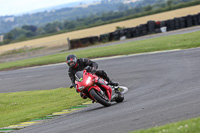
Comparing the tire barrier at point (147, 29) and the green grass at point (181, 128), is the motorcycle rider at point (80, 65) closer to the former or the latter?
the green grass at point (181, 128)

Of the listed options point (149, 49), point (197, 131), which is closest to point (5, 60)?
point (149, 49)

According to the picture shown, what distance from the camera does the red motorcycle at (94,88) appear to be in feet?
31.0

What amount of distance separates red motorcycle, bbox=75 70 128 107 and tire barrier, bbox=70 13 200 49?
91.7 ft

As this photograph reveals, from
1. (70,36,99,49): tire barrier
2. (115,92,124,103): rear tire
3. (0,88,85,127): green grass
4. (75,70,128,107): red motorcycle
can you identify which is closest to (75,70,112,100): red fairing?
(75,70,128,107): red motorcycle

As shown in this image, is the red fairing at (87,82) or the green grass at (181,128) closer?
the green grass at (181,128)

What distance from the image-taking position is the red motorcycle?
9.45 meters

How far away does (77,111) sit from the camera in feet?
34.3

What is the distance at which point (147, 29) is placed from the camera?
126 feet

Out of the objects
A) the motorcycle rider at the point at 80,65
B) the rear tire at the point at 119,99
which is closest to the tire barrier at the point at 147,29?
the rear tire at the point at 119,99

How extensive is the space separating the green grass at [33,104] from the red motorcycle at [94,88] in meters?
1.89

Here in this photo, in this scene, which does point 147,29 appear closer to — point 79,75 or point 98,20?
point 79,75

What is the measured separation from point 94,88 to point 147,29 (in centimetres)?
2975

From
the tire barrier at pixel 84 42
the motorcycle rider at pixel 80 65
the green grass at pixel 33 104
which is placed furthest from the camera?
the tire barrier at pixel 84 42

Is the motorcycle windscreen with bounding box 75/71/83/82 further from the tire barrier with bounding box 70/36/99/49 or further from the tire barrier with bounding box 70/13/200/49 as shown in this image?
the tire barrier with bounding box 70/36/99/49
